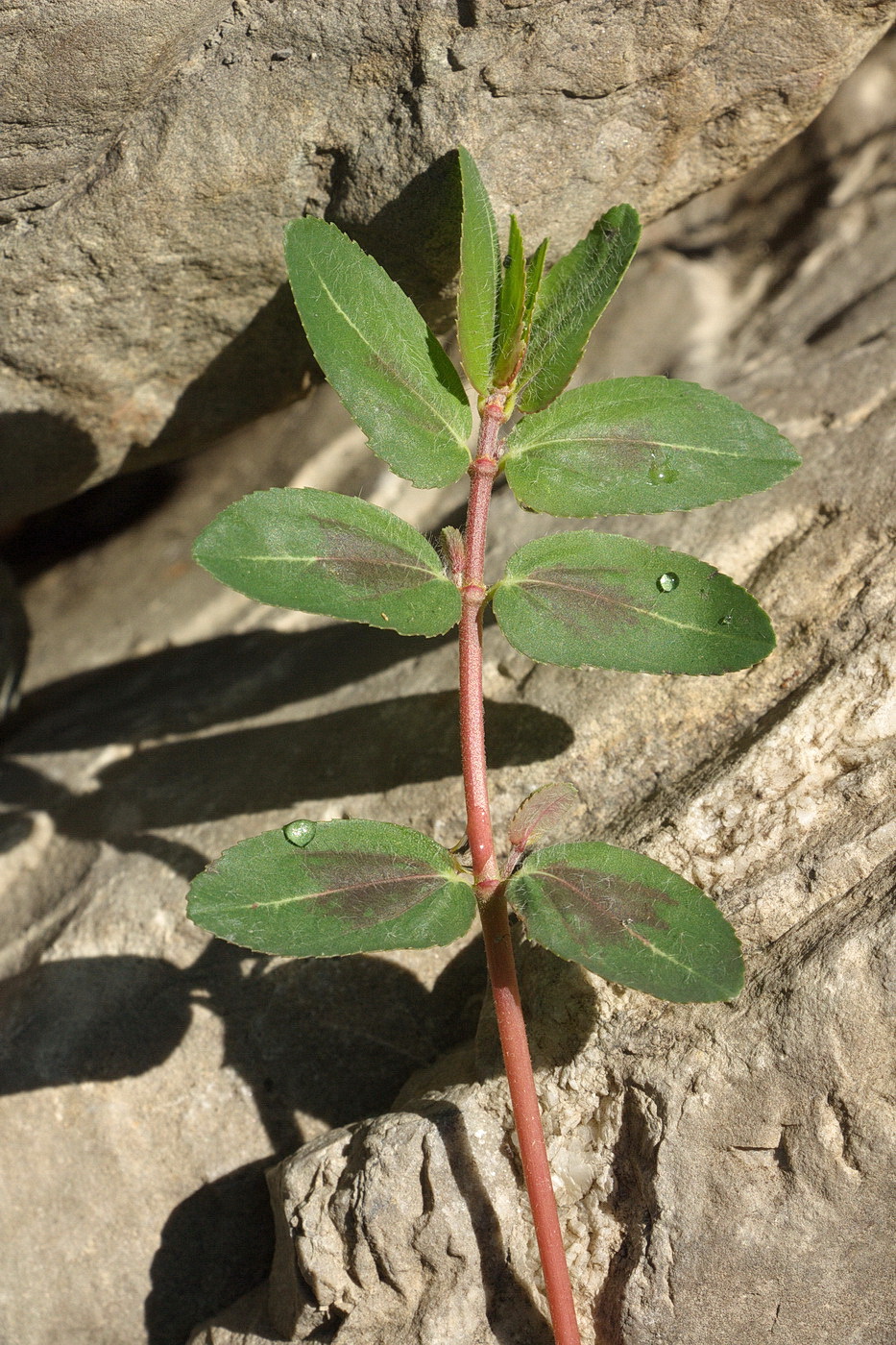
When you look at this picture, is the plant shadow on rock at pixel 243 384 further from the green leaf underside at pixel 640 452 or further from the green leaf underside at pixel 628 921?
the green leaf underside at pixel 628 921

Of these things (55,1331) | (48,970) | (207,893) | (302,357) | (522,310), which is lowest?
(55,1331)

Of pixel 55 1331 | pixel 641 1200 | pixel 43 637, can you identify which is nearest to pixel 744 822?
pixel 641 1200

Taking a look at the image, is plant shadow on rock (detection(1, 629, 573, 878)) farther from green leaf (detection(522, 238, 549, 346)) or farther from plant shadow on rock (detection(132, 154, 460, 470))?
green leaf (detection(522, 238, 549, 346))

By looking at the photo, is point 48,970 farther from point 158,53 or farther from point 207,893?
point 158,53

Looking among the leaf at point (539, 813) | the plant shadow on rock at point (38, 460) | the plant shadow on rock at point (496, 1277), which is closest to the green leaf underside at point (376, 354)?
the leaf at point (539, 813)

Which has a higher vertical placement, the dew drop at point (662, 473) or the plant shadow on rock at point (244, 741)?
the dew drop at point (662, 473)

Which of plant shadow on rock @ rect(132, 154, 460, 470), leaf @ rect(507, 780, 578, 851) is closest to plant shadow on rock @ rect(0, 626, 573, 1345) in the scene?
leaf @ rect(507, 780, 578, 851)
